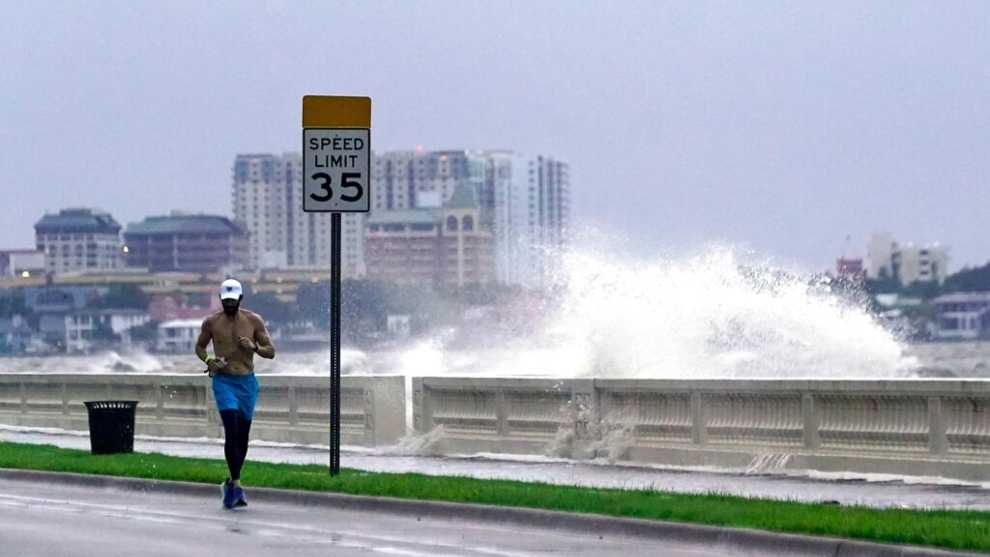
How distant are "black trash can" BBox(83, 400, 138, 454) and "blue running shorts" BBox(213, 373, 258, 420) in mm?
6774

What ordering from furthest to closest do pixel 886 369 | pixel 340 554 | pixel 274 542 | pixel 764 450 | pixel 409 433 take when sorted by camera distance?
pixel 886 369
pixel 409 433
pixel 764 450
pixel 274 542
pixel 340 554

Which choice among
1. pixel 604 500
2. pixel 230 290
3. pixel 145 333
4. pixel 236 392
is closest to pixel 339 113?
pixel 230 290

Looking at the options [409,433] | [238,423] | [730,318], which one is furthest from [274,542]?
[730,318]

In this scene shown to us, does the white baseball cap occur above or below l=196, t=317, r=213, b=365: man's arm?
above

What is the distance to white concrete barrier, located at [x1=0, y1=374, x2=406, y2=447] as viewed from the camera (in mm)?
23562

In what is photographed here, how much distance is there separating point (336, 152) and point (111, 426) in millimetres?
6800

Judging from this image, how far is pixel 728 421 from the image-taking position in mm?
18906

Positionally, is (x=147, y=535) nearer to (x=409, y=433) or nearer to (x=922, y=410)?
(x=922, y=410)

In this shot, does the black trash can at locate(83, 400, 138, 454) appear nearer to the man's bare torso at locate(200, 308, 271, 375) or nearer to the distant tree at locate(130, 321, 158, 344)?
the man's bare torso at locate(200, 308, 271, 375)

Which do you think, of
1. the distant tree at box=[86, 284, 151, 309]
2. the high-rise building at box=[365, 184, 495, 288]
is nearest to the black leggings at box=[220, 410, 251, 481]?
the high-rise building at box=[365, 184, 495, 288]

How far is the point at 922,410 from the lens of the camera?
1689cm

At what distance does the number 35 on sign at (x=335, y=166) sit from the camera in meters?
17.4

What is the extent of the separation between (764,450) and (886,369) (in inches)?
541

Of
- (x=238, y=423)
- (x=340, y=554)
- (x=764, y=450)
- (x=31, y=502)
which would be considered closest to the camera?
(x=340, y=554)
